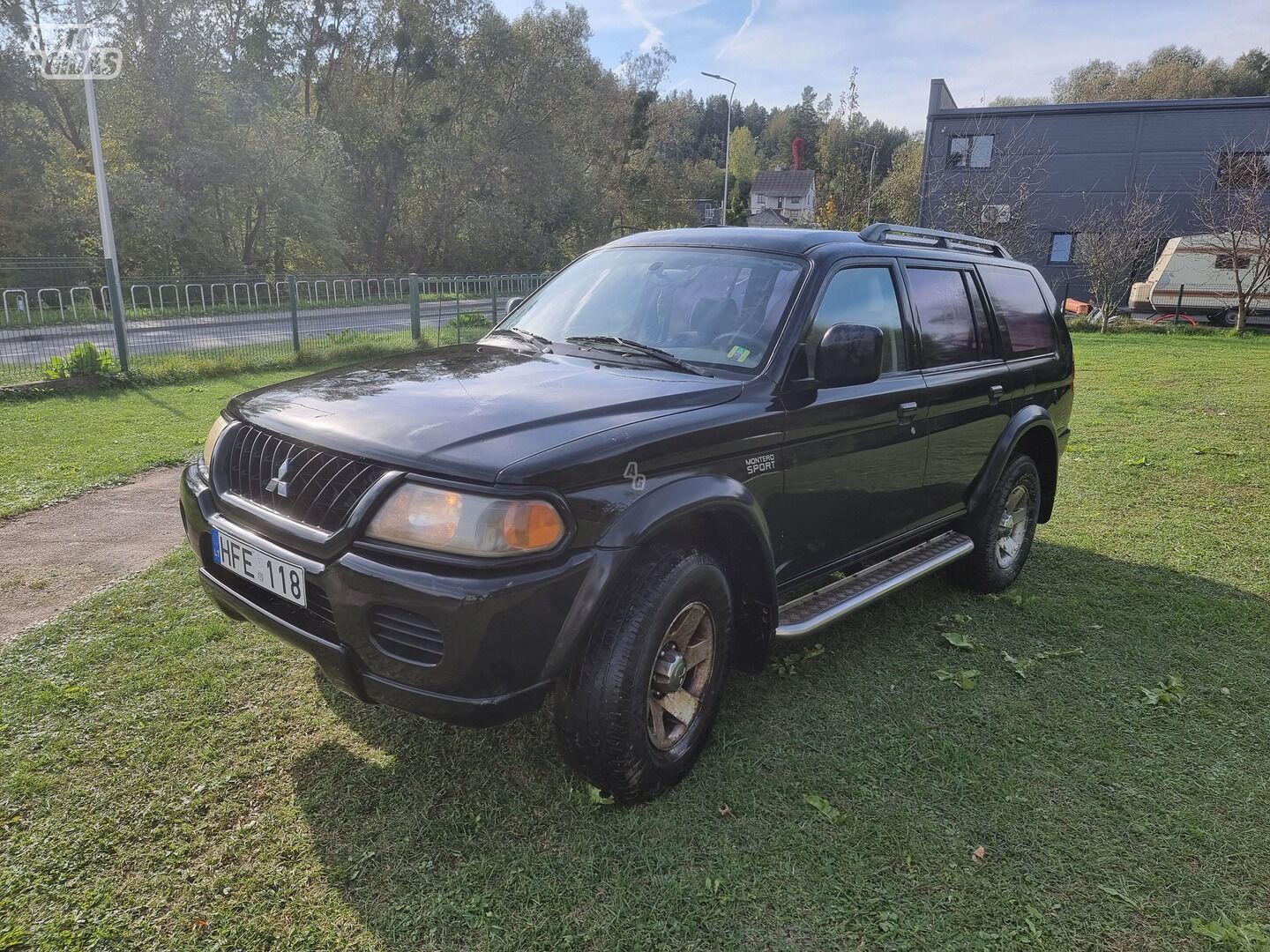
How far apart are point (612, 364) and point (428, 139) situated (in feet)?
115

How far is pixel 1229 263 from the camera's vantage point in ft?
81.4

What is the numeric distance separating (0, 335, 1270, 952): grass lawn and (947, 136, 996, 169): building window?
35643 mm

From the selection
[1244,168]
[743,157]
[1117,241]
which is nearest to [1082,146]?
[1244,168]

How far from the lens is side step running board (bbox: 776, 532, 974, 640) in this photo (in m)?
3.21

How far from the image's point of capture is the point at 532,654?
7.48 ft

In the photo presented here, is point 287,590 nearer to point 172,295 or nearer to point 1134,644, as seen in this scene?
point 1134,644

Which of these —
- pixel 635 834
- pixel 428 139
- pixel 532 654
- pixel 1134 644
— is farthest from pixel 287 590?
pixel 428 139

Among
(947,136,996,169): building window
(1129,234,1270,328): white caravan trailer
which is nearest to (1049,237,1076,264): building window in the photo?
(947,136,996,169): building window

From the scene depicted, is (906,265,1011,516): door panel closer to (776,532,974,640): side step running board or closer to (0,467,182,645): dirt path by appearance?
(776,532,974,640): side step running board

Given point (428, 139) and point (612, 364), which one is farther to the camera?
point (428, 139)

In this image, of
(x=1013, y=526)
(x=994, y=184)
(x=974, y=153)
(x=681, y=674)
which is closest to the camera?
(x=681, y=674)

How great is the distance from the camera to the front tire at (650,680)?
2.47 meters

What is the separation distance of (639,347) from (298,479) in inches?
55.9

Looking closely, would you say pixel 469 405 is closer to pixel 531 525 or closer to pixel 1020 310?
pixel 531 525
